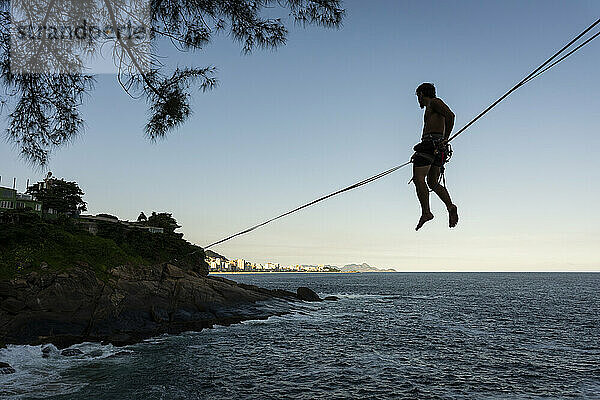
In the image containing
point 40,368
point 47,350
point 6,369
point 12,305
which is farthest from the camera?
point 12,305

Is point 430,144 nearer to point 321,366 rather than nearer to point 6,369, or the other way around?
point 321,366

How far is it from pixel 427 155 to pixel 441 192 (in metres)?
0.71

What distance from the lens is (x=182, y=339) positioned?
33000mm

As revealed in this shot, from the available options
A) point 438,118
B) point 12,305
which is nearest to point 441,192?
point 438,118

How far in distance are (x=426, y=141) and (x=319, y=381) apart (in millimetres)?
20535

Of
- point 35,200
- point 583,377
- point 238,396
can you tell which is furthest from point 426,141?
point 35,200

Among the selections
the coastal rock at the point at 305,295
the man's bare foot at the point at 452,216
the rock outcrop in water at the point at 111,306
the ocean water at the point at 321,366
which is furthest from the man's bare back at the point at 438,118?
the coastal rock at the point at 305,295

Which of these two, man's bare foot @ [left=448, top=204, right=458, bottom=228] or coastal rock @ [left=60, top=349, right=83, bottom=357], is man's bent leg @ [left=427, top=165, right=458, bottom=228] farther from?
coastal rock @ [left=60, top=349, right=83, bottom=357]

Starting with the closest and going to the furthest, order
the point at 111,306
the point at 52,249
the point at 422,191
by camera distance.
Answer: the point at 422,191
the point at 111,306
the point at 52,249

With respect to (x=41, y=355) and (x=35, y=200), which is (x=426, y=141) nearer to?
(x=41, y=355)

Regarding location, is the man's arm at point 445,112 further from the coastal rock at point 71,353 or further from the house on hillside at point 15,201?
the house on hillside at point 15,201

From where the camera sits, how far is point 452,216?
6.02 meters

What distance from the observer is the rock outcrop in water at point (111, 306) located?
27.6 metres

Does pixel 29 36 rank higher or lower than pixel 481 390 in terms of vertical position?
higher
